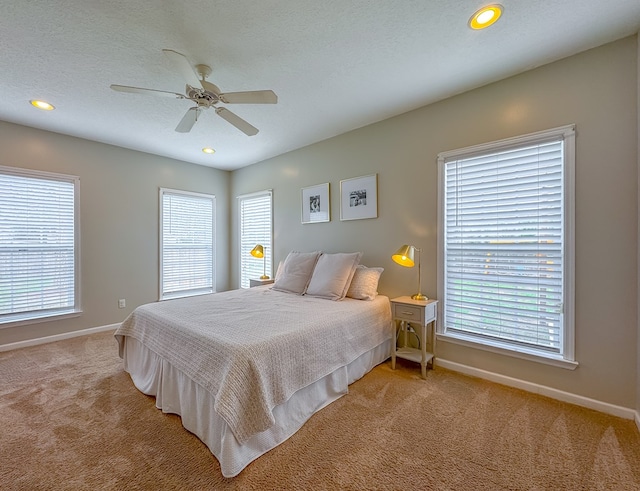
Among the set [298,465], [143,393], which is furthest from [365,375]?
[143,393]

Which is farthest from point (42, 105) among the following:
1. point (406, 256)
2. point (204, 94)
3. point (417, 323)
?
point (417, 323)

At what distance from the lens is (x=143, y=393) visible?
2324 millimetres

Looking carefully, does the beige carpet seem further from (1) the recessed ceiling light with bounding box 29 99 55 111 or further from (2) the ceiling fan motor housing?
(1) the recessed ceiling light with bounding box 29 99 55 111

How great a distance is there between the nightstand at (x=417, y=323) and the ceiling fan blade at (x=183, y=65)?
7.98 ft

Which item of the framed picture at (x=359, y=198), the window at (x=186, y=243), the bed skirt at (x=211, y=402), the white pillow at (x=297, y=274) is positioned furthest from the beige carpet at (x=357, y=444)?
the window at (x=186, y=243)

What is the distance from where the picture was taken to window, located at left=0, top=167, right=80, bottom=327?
328 centimetres

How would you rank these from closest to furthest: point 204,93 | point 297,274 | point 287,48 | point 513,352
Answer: point 287,48 < point 204,93 < point 513,352 < point 297,274

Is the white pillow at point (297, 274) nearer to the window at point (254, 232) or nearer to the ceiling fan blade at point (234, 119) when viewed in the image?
the window at point (254, 232)

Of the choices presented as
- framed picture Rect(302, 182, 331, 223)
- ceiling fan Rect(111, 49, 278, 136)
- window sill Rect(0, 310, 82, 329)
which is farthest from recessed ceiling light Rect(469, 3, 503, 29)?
window sill Rect(0, 310, 82, 329)

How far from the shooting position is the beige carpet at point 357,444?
58.6 inches

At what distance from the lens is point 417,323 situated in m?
2.64

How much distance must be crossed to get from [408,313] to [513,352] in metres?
0.87

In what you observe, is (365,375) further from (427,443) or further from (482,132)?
(482,132)

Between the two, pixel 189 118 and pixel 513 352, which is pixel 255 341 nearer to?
pixel 189 118
